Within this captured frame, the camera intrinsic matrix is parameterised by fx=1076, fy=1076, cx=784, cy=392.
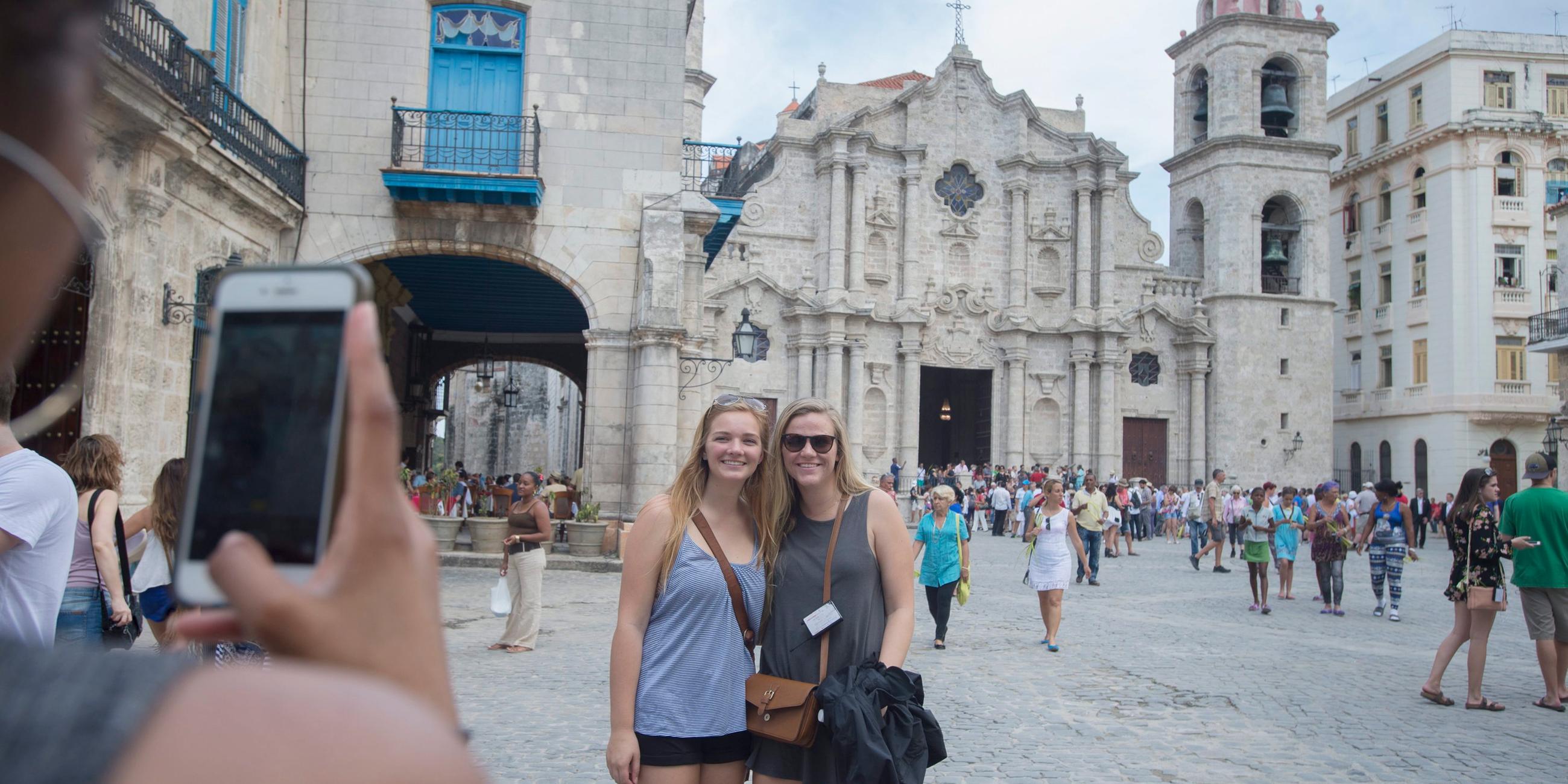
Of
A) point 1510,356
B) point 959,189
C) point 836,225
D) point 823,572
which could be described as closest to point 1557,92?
point 1510,356

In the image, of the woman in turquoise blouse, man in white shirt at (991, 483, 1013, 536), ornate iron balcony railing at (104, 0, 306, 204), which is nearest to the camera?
ornate iron balcony railing at (104, 0, 306, 204)

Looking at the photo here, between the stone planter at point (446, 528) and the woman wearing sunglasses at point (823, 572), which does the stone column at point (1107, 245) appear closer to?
the stone planter at point (446, 528)

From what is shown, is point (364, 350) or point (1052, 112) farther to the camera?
point (1052, 112)

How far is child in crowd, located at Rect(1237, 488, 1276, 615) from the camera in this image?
41.2ft

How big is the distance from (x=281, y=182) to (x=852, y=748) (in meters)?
11.8

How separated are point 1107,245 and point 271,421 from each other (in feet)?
129

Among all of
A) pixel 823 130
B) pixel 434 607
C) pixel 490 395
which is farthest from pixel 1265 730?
pixel 490 395

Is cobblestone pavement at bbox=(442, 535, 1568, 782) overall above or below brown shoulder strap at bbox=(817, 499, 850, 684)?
below

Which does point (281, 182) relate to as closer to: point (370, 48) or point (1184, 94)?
point (370, 48)

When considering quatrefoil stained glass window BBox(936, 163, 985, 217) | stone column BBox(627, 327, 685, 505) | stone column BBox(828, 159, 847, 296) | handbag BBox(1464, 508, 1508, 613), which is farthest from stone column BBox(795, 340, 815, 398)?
handbag BBox(1464, 508, 1508, 613)

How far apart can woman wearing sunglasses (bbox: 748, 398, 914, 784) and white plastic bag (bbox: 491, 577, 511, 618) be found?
520cm

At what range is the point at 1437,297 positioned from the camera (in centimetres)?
3769

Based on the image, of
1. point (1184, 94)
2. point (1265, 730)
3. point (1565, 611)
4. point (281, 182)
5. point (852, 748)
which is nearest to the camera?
point (852, 748)

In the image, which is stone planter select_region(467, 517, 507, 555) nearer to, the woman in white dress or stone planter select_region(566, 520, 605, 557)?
stone planter select_region(566, 520, 605, 557)
